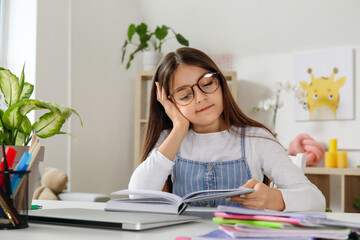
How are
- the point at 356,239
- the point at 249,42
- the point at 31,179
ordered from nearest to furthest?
the point at 356,239 < the point at 31,179 < the point at 249,42

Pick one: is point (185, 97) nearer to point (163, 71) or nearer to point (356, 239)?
point (163, 71)

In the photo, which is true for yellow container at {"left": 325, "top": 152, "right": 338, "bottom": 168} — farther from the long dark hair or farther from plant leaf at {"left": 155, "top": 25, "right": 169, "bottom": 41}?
the long dark hair

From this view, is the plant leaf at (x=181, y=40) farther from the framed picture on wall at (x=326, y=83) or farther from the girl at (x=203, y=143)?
the girl at (x=203, y=143)

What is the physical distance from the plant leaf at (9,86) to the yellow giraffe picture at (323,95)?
2.94m

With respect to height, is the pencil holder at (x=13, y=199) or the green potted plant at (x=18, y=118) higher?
the green potted plant at (x=18, y=118)

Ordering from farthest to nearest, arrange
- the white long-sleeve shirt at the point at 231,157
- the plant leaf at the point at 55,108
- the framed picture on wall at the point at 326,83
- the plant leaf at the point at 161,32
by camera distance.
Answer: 1. the plant leaf at the point at 161,32
2. the framed picture on wall at the point at 326,83
3. the white long-sleeve shirt at the point at 231,157
4. the plant leaf at the point at 55,108

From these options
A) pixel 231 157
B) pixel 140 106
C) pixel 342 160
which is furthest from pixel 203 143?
pixel 140 106

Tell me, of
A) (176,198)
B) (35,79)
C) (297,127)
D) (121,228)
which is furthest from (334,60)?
(121,228)

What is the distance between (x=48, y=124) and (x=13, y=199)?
324 millimetres

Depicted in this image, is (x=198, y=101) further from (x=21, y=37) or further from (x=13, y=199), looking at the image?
(x=21, y=37)

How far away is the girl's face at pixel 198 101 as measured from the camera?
1.53m

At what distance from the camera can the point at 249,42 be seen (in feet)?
13.3

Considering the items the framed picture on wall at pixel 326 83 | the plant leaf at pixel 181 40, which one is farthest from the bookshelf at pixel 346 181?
the plant leaf at pixel 181 40

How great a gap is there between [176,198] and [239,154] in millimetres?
527
